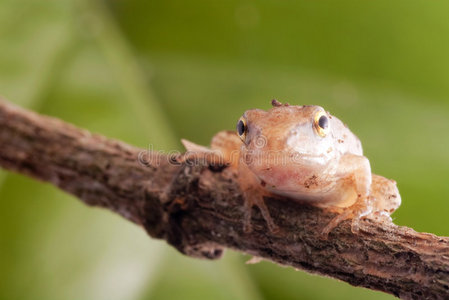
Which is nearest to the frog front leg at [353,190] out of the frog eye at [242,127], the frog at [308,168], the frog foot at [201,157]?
the frog at [308,168]

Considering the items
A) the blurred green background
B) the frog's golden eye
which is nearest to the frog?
the frog's golden eye

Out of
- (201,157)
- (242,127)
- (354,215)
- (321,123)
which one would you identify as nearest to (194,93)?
(201,157)

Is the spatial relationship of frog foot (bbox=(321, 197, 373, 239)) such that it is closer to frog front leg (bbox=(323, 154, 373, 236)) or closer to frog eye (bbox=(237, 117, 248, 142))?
frog front leg (bbox=(323, 154, 373, 236))

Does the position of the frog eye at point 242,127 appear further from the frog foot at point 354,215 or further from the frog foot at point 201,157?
the frog foot at point 354,215

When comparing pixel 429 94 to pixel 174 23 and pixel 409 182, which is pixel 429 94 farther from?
pixel 174 23

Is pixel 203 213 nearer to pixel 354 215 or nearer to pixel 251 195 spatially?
pixel 251 195

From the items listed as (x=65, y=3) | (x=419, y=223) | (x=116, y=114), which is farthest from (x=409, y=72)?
(x=65, y=3)
